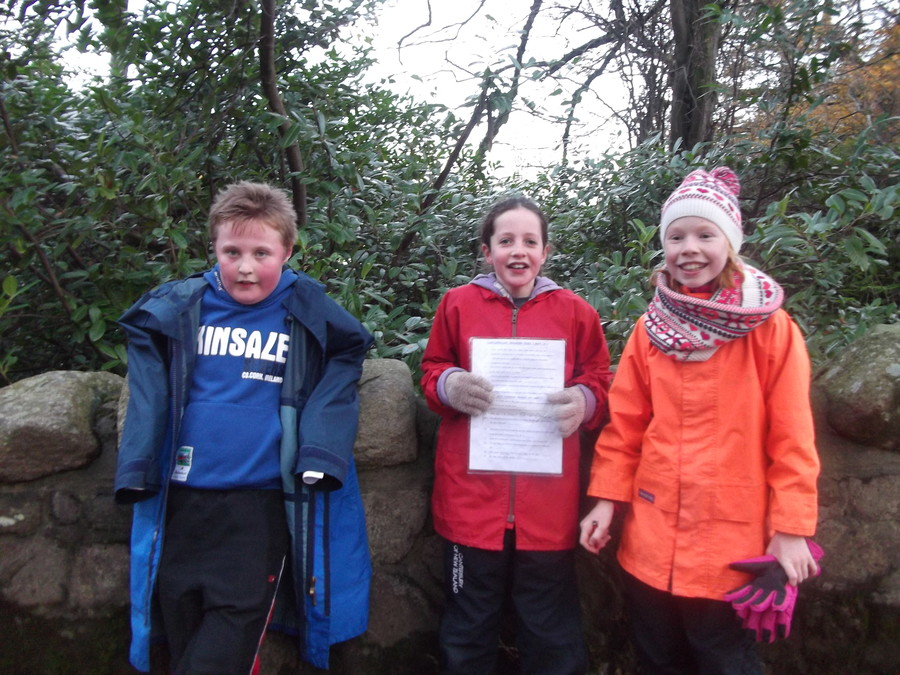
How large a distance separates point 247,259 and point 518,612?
4.32 ft

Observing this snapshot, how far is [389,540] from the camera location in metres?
2.24

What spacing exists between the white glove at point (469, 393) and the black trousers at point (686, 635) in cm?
64

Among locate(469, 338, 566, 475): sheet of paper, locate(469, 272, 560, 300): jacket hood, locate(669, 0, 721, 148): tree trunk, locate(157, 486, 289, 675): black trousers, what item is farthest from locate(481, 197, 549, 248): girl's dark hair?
locate(669, 0, 721, 148): tree trunk

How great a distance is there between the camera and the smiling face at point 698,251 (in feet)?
5.86

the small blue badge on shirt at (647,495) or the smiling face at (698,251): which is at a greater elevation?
the smiling face at (698,251)

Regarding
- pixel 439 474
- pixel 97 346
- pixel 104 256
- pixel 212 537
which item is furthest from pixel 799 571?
pixel 104 256

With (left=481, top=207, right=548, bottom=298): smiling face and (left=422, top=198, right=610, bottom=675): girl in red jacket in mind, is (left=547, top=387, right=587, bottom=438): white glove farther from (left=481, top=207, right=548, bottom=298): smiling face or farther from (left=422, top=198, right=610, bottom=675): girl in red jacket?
(left=481, top=207, right=548, bottom=298): smiling face

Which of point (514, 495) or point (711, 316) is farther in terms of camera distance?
point (514, 495)

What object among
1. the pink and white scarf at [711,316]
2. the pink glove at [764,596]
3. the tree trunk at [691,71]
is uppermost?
the tree trunk at [691,71]

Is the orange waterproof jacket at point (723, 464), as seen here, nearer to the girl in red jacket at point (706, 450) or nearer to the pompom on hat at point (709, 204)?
the girl in red jacket at point (706, 450)

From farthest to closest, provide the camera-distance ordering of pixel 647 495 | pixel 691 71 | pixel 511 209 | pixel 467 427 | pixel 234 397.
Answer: pixel 691 71 → pixel 511 209 → pixel 467 427 → pixel 234 397 → pixel 647 495

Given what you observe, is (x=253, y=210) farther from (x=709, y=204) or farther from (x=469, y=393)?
(x=709, y=204)

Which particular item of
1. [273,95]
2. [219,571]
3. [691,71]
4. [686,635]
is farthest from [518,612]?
[691,71]

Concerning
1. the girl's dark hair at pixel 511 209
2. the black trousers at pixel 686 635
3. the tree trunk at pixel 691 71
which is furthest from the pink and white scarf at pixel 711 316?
the tree trunk at pixel 691 71
